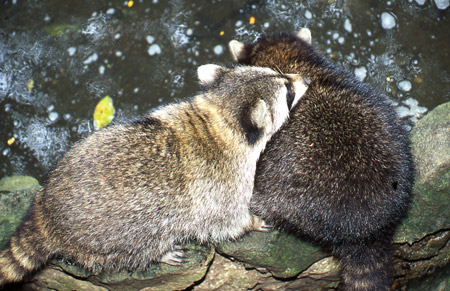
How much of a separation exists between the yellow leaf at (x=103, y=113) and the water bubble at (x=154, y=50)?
701 mm

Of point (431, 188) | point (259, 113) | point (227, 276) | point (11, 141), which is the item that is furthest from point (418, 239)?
point (11, 141)

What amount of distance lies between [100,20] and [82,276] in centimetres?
301

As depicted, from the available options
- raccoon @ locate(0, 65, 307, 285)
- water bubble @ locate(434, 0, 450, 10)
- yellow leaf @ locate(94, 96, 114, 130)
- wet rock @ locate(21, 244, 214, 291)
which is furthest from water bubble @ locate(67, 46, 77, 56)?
water bubble @ locate(434, 0, 450, 10)

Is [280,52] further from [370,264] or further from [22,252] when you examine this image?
[22,252]

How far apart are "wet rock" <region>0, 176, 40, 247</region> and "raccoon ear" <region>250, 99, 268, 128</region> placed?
2.26 m

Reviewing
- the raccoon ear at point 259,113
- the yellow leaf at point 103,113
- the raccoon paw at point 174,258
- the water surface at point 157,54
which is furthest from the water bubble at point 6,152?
the raccoon ear at point 259,113

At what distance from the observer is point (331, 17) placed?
5.46 m

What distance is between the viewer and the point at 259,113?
3.66m

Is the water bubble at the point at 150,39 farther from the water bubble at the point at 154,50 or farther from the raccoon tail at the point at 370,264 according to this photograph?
the raccoon tail at the point at 370,264

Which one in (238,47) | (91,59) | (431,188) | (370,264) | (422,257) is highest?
(238,47)

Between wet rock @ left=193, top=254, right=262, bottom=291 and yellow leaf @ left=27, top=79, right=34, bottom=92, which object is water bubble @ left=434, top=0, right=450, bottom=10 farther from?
yellow leaf @ left=27, top=79, right=34, bottom=92

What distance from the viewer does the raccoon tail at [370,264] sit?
3.74 m

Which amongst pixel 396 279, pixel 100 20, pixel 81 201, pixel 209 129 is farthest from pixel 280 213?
pixel 100 20

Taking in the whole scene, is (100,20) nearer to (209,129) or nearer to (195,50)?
(195,50)
